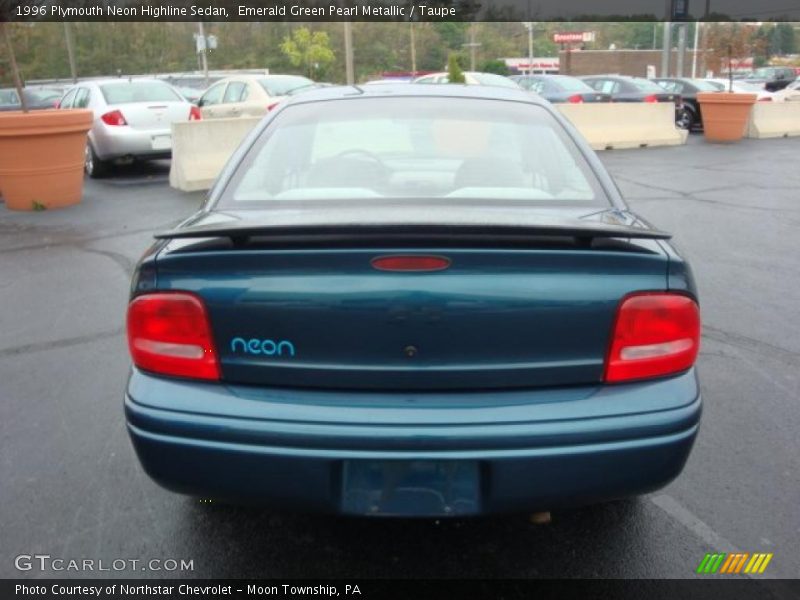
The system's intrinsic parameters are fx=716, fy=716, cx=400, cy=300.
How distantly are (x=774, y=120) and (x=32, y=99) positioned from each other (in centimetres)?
2068

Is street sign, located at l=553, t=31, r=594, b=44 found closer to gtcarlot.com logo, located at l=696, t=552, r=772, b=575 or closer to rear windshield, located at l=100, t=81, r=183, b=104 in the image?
rear windshield, located at l=100, t=81, r=183, b=104

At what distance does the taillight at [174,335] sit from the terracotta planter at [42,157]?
7.09 meters

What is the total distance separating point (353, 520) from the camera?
109 inches

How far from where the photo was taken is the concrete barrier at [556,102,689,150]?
49.7 feet

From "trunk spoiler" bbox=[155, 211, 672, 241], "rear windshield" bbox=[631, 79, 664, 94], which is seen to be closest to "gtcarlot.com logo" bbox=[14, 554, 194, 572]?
"trunk spoiler" bbox=[155, 211, 672, 241]

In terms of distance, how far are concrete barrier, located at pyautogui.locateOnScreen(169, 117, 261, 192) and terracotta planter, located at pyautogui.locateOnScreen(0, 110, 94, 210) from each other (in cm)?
140

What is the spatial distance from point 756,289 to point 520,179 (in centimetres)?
349

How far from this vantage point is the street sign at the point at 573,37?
77.4 m

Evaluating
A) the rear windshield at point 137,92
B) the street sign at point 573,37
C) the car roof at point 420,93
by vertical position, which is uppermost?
the street sign at point 573,37

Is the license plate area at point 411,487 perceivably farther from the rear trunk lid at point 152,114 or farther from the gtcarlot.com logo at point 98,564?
the rear trunk lid at point 152,114

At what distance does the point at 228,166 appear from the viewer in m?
3.03

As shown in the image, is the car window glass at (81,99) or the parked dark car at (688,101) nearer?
the car window glass at (81,99)

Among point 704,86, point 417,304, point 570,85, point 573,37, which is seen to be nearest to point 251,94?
point 570,85

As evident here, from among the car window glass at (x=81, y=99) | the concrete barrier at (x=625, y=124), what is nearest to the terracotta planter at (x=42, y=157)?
the car window glass at (x=81, y=99)
